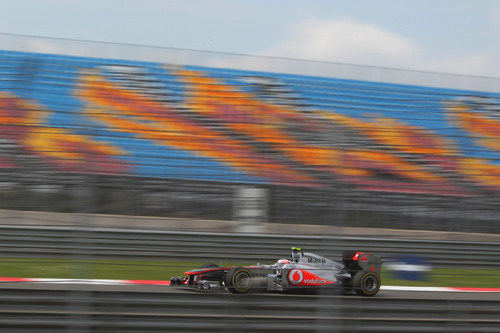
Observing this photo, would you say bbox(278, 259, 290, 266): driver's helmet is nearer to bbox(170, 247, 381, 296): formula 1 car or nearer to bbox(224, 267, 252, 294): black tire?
bbox(170, 247, 381, 296): formula 1 car

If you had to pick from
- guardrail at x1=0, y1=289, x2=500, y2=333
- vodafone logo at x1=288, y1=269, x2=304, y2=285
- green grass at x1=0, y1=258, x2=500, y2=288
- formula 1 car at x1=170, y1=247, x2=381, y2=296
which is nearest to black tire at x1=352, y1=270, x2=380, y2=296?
formula 1 car at x1=170, y1=247, x2=381, y2=296

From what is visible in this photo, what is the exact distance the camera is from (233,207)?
18.3 feet

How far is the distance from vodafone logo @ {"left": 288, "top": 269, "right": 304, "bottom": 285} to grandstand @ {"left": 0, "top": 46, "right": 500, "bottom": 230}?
625 millimetres

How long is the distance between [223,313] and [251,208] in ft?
9.05

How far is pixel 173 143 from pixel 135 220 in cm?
345

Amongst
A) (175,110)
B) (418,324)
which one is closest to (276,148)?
(175,110)

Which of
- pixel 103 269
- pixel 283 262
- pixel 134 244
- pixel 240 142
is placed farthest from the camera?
pixel 240 142

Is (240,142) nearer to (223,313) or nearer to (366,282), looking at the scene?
(366,282)

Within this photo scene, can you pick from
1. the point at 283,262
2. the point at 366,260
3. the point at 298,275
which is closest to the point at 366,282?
the point at 366,260

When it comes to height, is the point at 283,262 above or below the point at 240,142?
below

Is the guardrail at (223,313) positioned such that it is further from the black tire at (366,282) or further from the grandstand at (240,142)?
the black tire at (366,282)

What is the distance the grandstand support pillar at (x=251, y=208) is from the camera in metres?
4.71

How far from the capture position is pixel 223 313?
11.0ft

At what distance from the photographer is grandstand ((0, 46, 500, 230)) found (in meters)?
4.89
